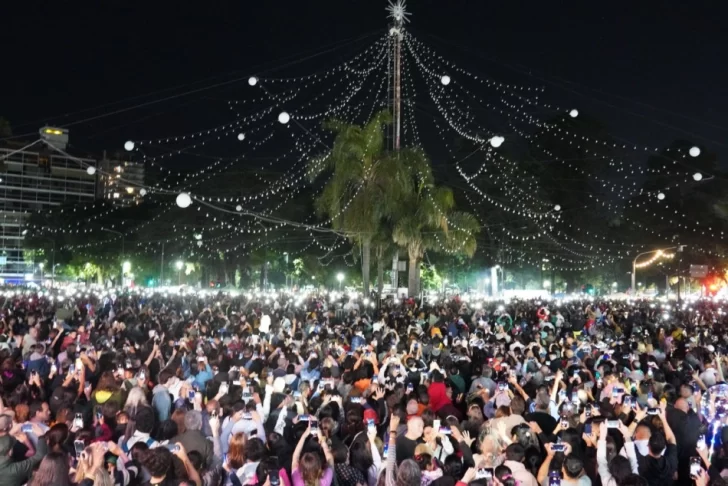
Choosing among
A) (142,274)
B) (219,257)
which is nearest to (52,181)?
(142,274)

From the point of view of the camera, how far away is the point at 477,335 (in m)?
15.6

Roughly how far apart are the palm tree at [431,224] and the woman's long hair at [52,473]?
26.4 metres

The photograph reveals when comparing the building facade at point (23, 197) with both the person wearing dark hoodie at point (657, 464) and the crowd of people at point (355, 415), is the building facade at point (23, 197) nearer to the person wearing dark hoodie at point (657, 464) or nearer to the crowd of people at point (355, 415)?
the crowd of people at point (355, 415)

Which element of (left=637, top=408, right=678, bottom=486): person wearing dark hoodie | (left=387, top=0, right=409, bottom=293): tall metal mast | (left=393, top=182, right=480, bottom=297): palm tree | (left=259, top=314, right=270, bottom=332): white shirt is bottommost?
(left=637, top=408, right=678, bottom=486): person wearing dark hoodie

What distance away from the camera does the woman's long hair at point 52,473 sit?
207 inches

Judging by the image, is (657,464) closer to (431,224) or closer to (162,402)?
(162,402)

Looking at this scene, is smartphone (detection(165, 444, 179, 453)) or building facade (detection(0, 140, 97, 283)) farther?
building facade (detection(0, 140, 97, 283))

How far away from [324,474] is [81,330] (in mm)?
10618

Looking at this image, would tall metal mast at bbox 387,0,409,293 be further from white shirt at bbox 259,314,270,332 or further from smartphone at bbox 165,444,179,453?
smartphone at bbox 165,444,179,453

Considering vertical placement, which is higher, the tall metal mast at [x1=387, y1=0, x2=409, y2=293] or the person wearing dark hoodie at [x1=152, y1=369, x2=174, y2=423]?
the tall metal mast at [x1=387, y1=0, x2=409, y2=293]

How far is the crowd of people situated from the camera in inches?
220

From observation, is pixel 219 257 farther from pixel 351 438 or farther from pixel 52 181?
pixel 52 181

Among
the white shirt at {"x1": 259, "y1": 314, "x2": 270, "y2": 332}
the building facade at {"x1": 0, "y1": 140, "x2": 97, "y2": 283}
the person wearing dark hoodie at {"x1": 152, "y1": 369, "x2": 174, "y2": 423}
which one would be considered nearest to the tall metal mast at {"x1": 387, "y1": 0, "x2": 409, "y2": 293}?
the white shirt at {"x1": 259, "y1": 314, "x2": 270, "y2": 332}

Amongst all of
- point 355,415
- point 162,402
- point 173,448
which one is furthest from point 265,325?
point 173,448
